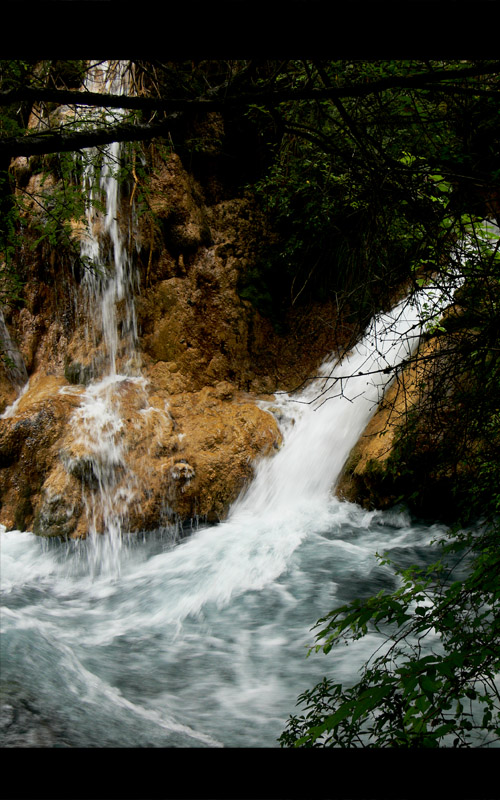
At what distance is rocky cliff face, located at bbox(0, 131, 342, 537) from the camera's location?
20.9ft

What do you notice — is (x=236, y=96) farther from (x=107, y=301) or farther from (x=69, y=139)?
(x=107, y=301)

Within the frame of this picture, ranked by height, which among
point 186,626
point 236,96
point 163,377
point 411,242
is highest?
point 236,96

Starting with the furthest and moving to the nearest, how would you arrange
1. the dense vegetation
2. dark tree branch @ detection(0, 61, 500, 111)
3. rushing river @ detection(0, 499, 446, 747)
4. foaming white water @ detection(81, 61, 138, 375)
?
foaming white water @ detection(81, 61, 138, 375), rushing river @ detection(0, 499, 446, 747), the dense vegetation, dark tree branch @ detection(0, 61, 500, 111)

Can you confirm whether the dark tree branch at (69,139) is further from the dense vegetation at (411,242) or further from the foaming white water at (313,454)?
the foaming white water at (313,454)

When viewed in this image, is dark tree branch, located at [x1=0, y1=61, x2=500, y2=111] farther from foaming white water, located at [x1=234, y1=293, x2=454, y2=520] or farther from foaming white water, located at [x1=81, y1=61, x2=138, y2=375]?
foaming white water, located at [x1=81, y1=61, x2=138, y2=375]

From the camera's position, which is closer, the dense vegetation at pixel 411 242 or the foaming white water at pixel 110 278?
the dense vegetation at pixel 411 242

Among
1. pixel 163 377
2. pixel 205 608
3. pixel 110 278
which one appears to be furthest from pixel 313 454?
pixel 110 278

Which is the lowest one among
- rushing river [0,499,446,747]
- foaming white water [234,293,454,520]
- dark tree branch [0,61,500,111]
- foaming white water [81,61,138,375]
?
rushing river [0,499,446,747]

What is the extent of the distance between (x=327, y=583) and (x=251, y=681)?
1483 millimetres

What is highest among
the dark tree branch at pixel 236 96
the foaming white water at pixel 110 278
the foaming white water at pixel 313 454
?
the foaming white water at pixel 110 278

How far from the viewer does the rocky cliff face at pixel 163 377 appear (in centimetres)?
638

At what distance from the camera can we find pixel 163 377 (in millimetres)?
7707

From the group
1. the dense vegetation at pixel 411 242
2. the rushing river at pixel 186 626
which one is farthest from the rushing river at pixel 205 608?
the dense vegetation at pixel 411 242

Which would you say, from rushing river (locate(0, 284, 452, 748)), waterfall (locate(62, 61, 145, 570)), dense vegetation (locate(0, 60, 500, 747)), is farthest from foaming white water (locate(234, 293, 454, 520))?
dense vegetation (locate(0, 60, 500, 747))
